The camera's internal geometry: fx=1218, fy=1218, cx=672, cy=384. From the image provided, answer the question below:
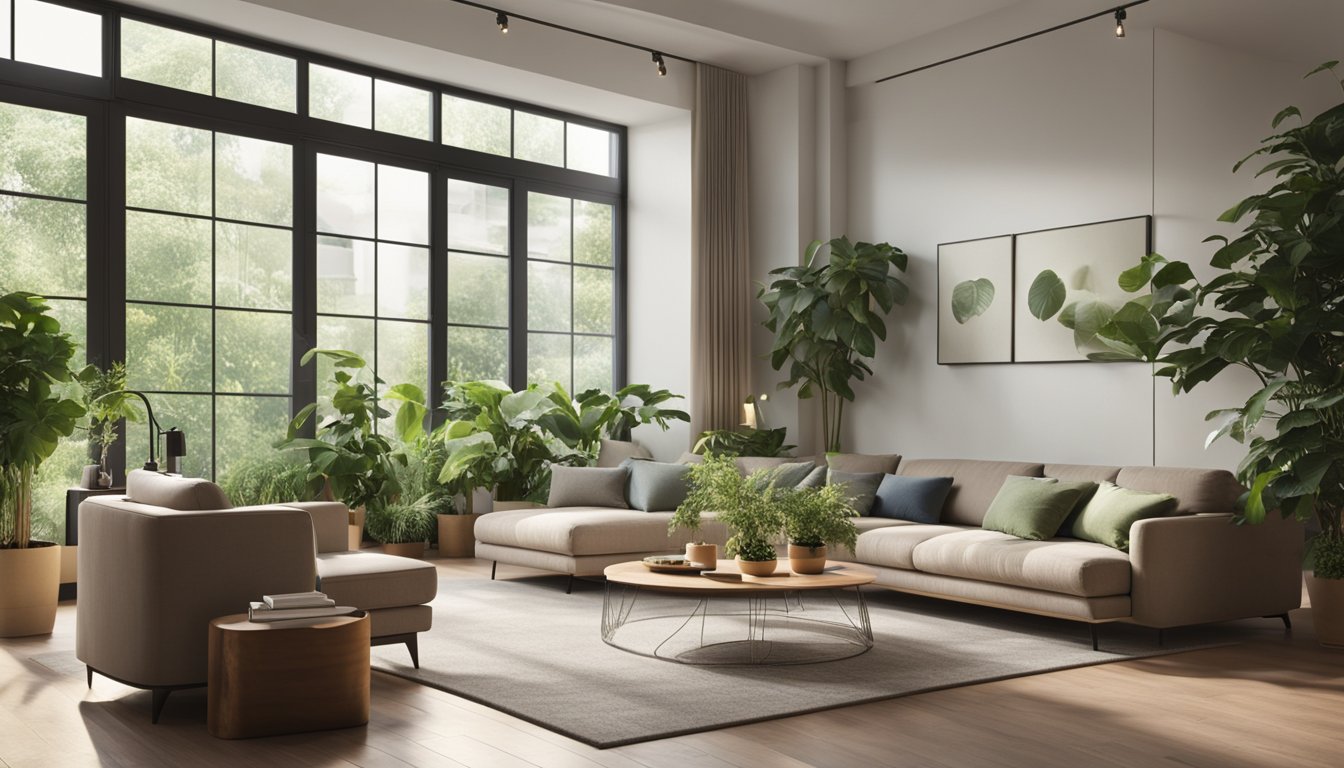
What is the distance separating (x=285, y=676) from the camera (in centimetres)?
366

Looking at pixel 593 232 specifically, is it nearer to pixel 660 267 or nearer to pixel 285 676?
pixel 660 267

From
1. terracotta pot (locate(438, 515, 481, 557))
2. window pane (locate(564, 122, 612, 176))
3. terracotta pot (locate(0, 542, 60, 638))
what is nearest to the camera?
terracotta pot (locate(0, 542, 60, 638))

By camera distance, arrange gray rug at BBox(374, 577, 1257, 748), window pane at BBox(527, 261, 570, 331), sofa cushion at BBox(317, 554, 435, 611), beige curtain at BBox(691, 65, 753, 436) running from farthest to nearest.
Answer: window pane at BBox(527, 261, 570, 331) → beige curtain at BBox(691, 65, 753, 436) → sofa cushion at BBox(317, 554, 435, 611) → gray rug at BBox(374, 577, 1257, 748)

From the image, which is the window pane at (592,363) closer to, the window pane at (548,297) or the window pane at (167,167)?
the window pane at (548,297)

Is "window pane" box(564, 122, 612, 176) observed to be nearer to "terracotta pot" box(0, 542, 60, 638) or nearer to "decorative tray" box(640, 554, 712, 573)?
"decorative tray" box(640, 554, 712, 573)

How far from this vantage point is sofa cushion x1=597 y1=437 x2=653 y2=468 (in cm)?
809

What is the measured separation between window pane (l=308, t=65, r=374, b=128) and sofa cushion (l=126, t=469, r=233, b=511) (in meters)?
4.26

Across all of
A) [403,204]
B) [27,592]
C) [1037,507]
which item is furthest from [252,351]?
[1037,507]

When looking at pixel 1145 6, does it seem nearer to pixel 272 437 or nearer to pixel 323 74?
pixel 323 74

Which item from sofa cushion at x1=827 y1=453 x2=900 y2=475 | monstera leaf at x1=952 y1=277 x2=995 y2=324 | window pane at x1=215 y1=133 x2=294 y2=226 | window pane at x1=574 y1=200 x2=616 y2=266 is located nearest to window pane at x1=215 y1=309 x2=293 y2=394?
window pane at x1=215 y1=133 x2=294 y2=226

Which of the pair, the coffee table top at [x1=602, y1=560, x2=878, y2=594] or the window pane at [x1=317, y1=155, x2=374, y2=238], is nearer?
the coffee table top at [x1=602, y1=560, x2=878, y2=594]

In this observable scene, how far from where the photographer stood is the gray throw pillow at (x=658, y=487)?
7.31 metres

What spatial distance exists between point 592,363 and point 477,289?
1.18m

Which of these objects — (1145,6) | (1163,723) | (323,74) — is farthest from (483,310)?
(1163,723)
